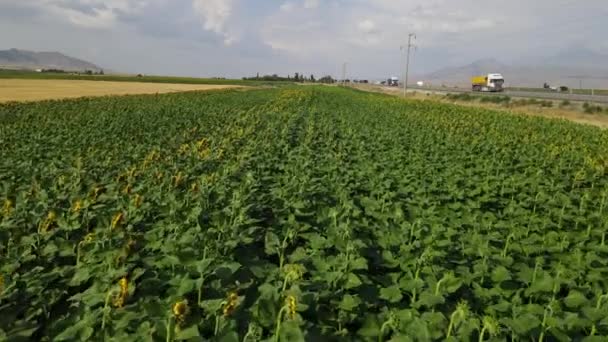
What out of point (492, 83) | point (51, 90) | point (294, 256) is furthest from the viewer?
point (492, 83)

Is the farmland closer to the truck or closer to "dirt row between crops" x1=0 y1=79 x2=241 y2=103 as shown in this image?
"dirt row between crops" x1=0 y1=79 x2=241 y2=103

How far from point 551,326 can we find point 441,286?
2.39 feet

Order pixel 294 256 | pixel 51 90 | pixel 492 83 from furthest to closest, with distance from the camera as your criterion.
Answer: pixel 492 83, pixel 51 90, pixel 294 256

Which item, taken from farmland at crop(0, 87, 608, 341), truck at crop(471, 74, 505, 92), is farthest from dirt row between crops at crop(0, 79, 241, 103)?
truck at crop(471, 74, 505, 92)

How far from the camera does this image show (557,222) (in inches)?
252

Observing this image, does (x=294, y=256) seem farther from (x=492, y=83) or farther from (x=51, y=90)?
(x=492, y=83)

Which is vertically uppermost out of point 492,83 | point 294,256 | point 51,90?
point 492,83

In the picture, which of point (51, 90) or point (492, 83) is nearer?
point (51, 90)

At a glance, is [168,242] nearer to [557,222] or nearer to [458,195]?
[458,195]

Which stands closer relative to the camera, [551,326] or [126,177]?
[551,326]

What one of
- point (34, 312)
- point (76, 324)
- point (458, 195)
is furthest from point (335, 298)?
point (458, 195)

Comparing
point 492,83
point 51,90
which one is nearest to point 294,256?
point 51,90

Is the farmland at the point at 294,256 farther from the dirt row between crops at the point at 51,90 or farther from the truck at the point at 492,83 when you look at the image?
the truck at the point at 492,83

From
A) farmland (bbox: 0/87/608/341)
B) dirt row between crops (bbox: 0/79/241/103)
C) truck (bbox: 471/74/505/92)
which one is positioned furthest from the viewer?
truck (bbox: 471/74/505/92)
